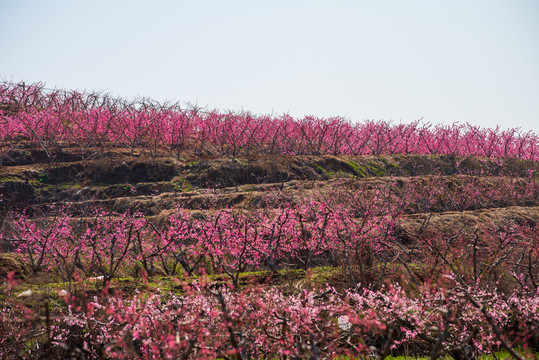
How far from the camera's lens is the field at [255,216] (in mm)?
7535

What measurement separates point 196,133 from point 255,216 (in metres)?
17.7

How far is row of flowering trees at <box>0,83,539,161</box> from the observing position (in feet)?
86.2

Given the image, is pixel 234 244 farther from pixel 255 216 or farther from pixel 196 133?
pixel 196 133

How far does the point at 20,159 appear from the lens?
80.3 ft

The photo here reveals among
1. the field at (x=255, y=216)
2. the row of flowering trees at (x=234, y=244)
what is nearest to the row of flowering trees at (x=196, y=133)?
the field at (x=255, y=216)

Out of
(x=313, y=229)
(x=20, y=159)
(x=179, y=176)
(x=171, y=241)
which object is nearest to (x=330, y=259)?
(x=313, y=229)

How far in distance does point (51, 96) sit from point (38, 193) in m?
16.9

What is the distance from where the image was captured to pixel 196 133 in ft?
98.5

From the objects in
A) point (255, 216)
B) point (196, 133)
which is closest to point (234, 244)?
point (255, 216)

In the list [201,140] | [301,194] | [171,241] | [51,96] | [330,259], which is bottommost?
[330,259]

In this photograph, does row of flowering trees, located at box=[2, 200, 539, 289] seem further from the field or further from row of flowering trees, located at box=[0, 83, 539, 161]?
row of flowering trees, located at box=[0, 83, 539, 161]

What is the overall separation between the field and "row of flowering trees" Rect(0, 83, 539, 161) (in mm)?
189

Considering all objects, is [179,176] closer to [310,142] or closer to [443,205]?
[310,142]

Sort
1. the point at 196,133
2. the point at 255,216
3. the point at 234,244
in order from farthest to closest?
1. the point at 196,133
2. the point at 255,216
3. the point at 234,244
